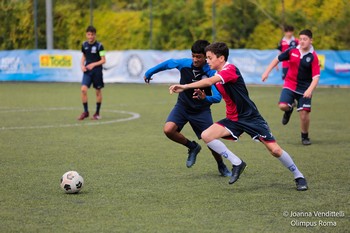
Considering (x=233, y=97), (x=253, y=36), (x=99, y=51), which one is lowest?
(x=253, y=36)

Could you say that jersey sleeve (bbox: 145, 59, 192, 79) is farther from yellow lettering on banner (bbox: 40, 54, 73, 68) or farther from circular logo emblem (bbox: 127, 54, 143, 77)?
yellow lettering on banner (bbox: 40, 54, 73, 68)

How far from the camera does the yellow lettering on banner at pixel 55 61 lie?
2984 cm

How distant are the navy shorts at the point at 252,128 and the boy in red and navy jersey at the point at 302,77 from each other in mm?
3980

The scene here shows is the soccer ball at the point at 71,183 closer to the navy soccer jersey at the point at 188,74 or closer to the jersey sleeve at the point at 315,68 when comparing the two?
the navy soccer jersey at the point at 188,74

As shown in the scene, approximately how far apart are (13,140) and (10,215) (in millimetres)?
5726

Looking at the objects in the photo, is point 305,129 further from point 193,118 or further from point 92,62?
point 92,62

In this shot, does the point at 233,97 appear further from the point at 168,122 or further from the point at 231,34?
the point at 231,34

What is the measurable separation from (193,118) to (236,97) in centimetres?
134

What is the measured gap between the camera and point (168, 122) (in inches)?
368

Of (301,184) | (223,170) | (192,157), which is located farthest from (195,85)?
(192,157)

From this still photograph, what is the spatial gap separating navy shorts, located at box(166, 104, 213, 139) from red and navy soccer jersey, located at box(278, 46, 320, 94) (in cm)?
323

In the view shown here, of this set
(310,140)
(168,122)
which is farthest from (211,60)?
(310,140)

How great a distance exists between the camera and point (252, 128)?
802 centimetres

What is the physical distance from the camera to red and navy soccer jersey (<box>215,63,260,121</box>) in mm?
7953
